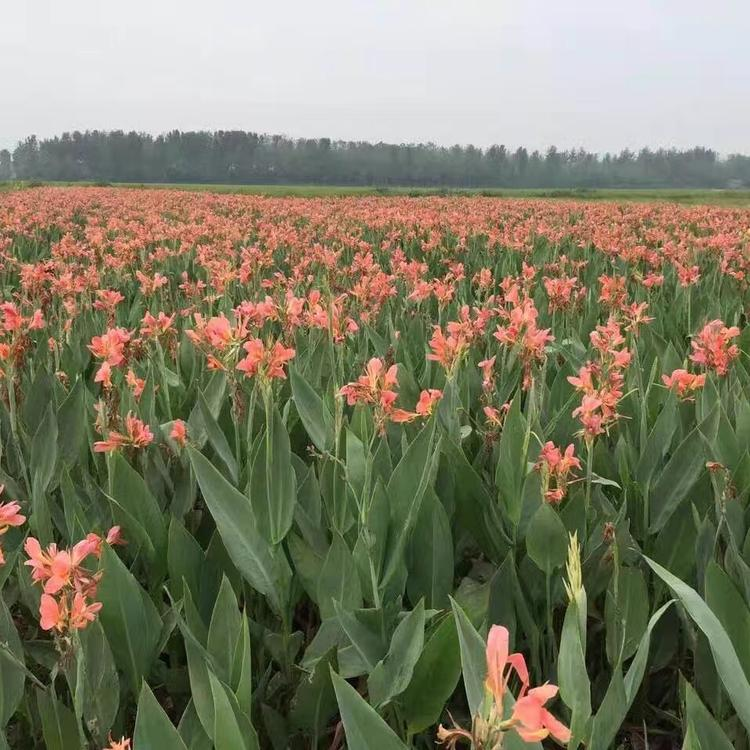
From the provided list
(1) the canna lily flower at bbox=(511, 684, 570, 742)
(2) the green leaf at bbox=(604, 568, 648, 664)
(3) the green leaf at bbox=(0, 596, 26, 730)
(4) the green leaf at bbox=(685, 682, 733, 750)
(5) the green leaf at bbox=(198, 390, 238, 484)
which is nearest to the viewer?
(1) the canna lily flower at bbox=(511, 684, 570, 742)

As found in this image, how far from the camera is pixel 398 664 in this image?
1.04 meters

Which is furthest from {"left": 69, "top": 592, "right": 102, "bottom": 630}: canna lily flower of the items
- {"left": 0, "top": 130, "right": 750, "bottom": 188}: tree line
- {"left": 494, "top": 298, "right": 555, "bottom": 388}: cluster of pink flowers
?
{"left": 0, "top": 130, "right": 750, "bottom": 188}: tree line

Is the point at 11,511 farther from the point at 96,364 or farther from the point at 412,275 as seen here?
the point at 412,275

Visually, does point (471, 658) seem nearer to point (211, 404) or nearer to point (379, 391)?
point (379, 391)

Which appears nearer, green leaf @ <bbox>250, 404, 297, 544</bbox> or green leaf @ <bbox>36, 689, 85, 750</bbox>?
green leaf @ <bbox>36, 689, 85, 750</bbox>

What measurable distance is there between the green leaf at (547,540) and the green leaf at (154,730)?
683mm

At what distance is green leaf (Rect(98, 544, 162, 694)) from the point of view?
116 centimetres

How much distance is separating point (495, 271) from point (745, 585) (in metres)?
4.93

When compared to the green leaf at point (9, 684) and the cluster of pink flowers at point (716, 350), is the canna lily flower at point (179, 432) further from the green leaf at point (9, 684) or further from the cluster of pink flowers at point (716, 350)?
the cluster of pink flowers at point (716, 350)

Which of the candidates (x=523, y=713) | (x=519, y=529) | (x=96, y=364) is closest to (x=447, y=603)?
(x=519, y=529)

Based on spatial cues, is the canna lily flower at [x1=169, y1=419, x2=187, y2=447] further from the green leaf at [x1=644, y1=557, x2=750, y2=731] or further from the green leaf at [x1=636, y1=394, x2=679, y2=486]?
the green leaf at [x1=644, y1=557, x2=750, y2=731]

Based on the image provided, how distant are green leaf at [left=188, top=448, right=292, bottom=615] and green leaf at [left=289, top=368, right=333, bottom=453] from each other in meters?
0.48

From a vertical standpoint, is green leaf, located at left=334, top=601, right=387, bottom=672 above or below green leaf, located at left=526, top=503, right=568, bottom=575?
below

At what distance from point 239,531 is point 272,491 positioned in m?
0.12
